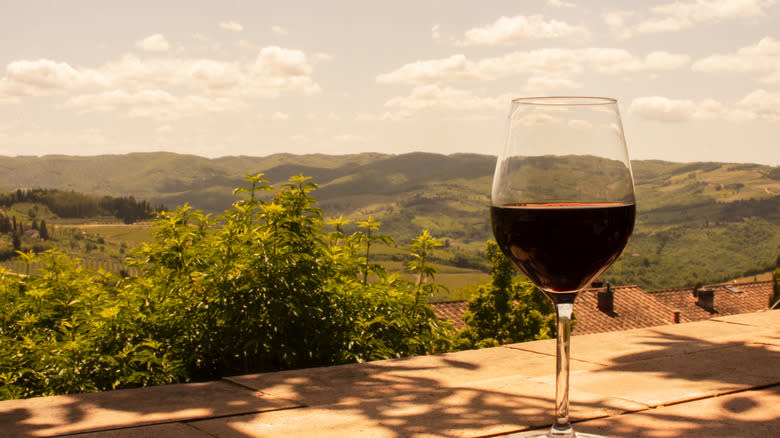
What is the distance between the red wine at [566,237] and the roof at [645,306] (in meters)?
30.4

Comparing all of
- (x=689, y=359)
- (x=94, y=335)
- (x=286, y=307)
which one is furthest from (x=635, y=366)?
(x=94, y=335)

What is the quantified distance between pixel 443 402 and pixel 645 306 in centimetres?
4430

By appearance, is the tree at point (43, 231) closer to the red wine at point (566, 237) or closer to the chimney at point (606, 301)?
the chimney at point (606, 301)

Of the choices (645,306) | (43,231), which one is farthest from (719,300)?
(43,231)

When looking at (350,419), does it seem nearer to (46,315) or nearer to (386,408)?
(386,408)

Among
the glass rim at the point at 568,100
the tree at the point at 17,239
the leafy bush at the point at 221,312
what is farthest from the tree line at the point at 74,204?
the glass rim at the point at 568,100

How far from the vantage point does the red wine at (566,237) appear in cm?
123

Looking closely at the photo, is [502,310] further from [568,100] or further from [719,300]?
[719,300]

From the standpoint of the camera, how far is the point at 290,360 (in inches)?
163

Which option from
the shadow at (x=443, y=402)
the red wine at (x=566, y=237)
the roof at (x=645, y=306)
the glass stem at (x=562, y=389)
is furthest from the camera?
the roof at (x=645, y=306)

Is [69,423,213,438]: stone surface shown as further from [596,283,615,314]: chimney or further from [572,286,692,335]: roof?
[596,283,615,314]: chimney

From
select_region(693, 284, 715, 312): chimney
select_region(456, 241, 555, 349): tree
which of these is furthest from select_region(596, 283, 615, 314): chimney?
select_region(456, 241, 555, 349): tree

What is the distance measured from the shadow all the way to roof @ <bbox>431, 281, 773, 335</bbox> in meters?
29.7

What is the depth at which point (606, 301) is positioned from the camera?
1583 inches
